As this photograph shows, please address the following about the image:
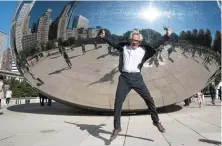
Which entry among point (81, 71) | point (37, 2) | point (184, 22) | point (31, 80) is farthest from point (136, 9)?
point (31, 80)

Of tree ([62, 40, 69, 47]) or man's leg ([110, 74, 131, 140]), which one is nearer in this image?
man's leg ([110, 74, 131, 140])

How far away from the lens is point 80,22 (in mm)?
8562

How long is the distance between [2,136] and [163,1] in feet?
17.3

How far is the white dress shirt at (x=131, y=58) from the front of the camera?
5.98 metres

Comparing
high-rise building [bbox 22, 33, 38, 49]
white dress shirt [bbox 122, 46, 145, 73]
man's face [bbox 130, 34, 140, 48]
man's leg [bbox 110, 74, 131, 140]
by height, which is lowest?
man's leg [bbox 110, 74, 131, 140]

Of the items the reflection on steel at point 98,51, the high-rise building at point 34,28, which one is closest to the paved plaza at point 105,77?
the reflection on steel at point 98,51

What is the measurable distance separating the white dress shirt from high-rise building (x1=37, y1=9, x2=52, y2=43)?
343cm

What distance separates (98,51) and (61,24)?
1.20 metres

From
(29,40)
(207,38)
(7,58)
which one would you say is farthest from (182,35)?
(7,58)

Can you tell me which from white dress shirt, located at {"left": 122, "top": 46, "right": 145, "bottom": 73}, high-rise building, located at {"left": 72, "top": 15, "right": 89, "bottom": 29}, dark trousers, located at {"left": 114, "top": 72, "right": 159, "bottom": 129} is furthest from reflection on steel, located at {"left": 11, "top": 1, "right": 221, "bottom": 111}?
dark trousers, located at {"left": 114, "top": 72, "right": 159, "bottom": 129}

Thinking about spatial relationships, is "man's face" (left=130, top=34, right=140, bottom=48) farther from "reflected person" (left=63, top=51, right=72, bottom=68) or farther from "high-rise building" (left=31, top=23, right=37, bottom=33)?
"high-rise building" (left=31, top=23, right=37, bottom=33)

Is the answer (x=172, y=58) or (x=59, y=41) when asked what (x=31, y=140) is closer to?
(x=59, y=41)

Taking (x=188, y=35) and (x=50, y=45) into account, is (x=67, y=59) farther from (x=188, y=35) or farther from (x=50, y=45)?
(x=188, y=35)

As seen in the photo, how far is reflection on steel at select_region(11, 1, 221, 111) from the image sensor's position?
8.57 meters
